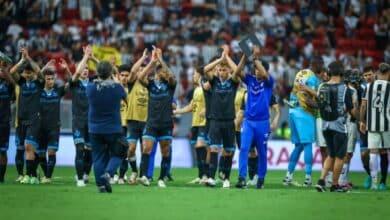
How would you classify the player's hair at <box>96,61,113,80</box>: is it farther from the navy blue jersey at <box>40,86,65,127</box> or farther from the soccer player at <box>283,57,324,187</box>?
the soccer player at <box>283,57,324,187</box>

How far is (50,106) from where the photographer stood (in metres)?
21.2

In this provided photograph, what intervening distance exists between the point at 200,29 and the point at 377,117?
51.3 ft

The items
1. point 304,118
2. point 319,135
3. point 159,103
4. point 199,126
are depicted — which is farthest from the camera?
point 199,126

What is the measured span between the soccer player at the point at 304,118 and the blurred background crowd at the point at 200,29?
10.1 m

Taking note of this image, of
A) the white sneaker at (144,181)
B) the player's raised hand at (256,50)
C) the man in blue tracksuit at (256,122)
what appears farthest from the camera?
the white sneaker at (144,181)

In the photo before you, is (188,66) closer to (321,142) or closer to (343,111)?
(321,142)

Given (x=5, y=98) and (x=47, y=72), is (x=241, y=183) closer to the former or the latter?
(x=47, y=72)

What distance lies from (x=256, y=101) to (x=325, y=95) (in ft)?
5.03

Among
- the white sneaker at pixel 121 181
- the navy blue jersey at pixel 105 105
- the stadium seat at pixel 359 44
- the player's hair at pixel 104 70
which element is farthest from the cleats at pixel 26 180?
the stadium seat at pixel 359 44

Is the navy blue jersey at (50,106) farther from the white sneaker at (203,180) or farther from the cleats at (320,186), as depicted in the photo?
the cleats at (320,186)

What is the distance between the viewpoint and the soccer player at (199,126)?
74.3 ft

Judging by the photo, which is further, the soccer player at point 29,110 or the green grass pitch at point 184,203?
the soccer player at point 29,110

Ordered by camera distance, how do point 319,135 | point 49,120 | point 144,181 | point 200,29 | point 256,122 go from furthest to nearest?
point 200,29 < point 319,135 < point 49,120 < point 144,181 < point 256,122

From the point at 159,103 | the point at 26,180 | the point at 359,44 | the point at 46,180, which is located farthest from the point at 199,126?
the point at 359,44
